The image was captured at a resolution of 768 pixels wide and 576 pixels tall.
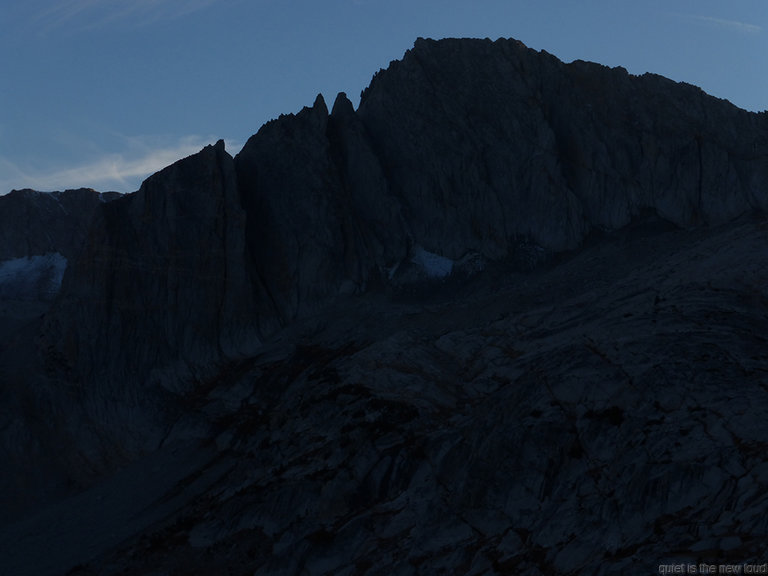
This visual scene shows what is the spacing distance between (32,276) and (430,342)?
52.8 m

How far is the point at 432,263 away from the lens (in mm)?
64375

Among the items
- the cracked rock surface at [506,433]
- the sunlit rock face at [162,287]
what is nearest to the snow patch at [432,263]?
the cracked rock surface at [506,433]

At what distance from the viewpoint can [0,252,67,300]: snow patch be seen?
88938 millimetres

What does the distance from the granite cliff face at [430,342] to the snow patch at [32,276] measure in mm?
24198

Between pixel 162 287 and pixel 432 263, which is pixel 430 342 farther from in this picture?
pixel 162 287

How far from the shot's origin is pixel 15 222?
96.0m

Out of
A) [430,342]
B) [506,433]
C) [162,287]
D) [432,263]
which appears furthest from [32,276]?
[506,433]

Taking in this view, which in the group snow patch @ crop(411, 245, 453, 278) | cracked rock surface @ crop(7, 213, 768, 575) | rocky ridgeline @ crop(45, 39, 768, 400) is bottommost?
cracked rock surface @ crop(7, 213, 768, 575)

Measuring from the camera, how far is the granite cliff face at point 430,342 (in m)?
35.9

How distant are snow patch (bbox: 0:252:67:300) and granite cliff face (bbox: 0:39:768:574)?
953 inches

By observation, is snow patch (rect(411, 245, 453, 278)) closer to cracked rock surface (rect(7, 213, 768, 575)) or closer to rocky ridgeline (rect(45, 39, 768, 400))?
rocky ridgeline (rect(45, 39, 768, 400))

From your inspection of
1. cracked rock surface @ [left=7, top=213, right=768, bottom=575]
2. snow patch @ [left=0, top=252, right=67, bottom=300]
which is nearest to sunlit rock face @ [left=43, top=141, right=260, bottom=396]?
cracked rock surface @ [left=7, top=213, right=768, bottom=575]

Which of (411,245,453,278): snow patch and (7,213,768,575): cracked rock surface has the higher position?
(411,245,453,278): snow patch

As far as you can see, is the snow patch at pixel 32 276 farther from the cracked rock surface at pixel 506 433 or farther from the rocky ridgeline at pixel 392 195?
the cracked rock surface at pixel 506 433
